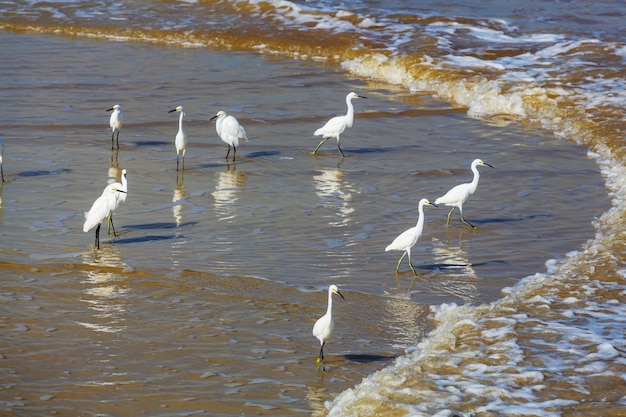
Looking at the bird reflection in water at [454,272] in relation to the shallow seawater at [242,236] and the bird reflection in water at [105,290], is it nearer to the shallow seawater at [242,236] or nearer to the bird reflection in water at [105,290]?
the shallow seawater at [242,236]

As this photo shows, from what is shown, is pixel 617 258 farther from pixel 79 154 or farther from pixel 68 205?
pixel 79 154

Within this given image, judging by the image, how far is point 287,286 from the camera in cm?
790

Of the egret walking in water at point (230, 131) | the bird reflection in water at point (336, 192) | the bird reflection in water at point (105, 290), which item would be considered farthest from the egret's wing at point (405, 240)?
the egret walking in water at point (230, 131)

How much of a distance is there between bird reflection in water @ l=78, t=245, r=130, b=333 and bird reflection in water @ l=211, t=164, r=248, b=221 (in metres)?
1.53

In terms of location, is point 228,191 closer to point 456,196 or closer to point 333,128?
point 333,128

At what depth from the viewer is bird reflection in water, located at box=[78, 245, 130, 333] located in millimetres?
7031

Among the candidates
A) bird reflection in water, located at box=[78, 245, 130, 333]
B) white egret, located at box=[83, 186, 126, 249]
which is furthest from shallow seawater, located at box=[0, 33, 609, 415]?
white egret, located at box=[83, 186, 126, 249]

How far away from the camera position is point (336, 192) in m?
11.0

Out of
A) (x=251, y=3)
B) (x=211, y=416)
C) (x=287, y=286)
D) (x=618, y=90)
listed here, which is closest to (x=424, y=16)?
(x=251, y=3)

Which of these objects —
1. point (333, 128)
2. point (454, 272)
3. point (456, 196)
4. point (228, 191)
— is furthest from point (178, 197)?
point (454, 272)

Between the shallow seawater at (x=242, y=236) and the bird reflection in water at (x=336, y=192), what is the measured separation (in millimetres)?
42

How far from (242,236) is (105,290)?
1.86m

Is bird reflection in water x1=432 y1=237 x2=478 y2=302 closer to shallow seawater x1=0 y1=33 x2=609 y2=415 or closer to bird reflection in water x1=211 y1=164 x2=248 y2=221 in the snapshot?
shallow seawater x1=0 y1=33 x2=609 y2=415

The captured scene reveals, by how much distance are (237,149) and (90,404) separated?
7.55 meters
